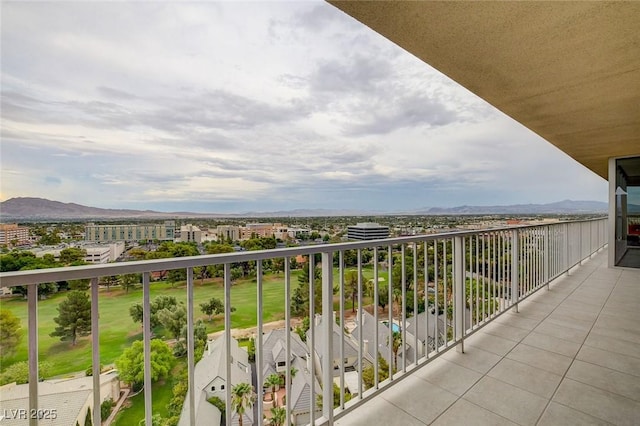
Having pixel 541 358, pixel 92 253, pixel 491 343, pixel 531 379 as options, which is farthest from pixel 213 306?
pixel 541 358

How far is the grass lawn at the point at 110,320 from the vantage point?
868 millimetres

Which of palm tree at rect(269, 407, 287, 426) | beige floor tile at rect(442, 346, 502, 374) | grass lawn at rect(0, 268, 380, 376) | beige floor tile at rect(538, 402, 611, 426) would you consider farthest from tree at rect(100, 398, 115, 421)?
beige floor tile at rect(442, 346, 502, 374)

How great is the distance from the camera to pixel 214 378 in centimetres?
127

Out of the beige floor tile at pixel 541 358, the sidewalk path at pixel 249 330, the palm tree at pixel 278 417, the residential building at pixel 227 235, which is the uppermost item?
the residential building at pixel 227 235

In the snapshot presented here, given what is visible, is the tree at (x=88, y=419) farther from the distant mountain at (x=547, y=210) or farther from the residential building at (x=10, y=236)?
the distant mountain at (x=547, y=210)

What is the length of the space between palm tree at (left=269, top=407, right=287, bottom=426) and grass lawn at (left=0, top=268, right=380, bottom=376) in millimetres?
611

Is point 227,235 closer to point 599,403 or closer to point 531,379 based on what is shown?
point 531,379

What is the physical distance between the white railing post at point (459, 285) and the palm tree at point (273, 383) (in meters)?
1.72

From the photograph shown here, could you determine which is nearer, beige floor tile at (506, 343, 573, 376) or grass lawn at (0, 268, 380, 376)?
grass lawn at (0, 268, 380, 376)

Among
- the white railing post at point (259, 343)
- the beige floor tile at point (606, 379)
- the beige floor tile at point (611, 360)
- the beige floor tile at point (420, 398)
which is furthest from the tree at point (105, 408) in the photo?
the beige floor tile at point (611, 360)

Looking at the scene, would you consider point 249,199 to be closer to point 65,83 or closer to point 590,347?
point 65,83

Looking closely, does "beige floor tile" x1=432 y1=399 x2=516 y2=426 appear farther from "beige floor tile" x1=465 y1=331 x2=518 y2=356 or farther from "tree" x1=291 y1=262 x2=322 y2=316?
"tree" x1=291 y1=262 x2=322 y2=316

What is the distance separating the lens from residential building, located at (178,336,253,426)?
124 centimetres

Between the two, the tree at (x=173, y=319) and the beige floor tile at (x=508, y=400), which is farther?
the beige floor tile at (x=508, y=400)
